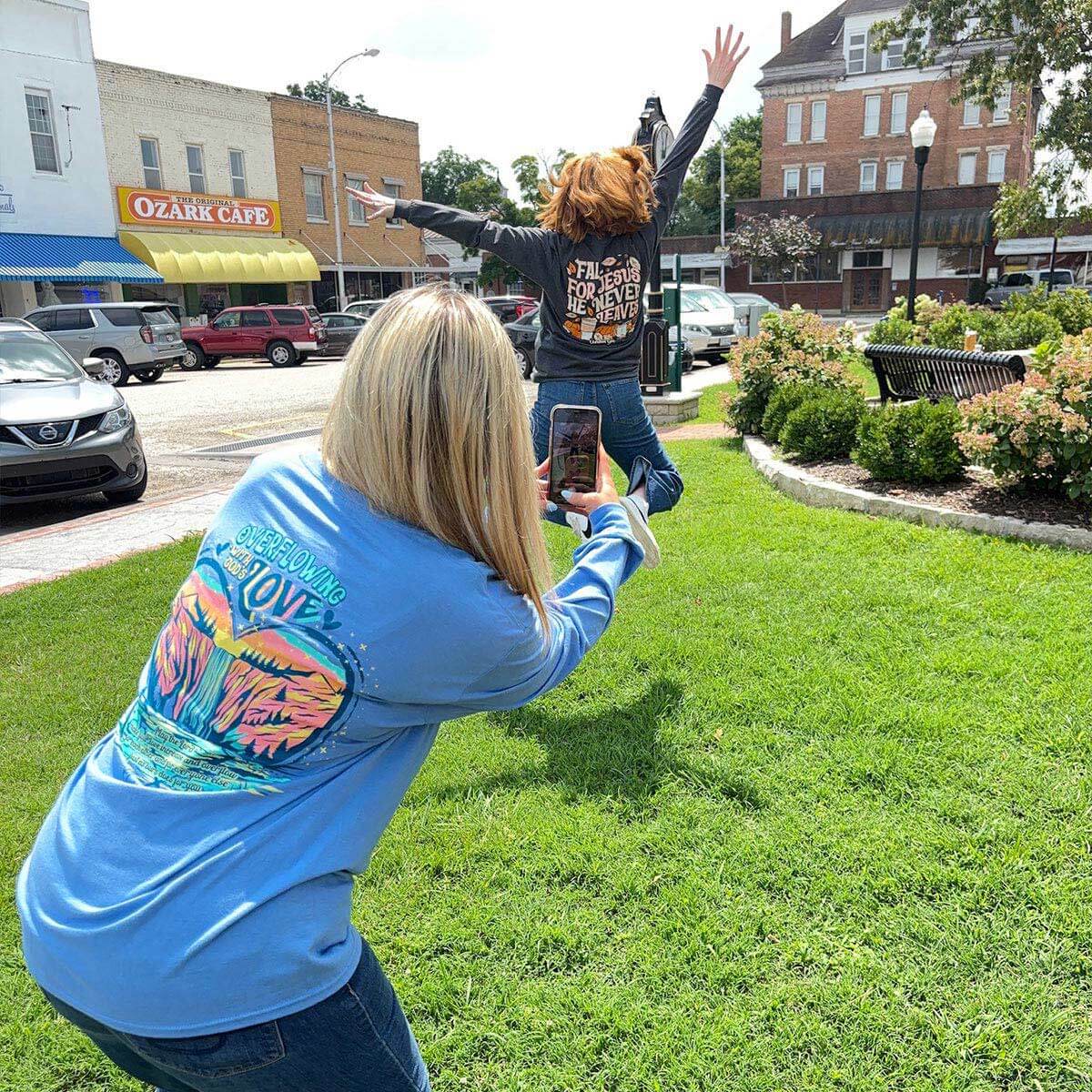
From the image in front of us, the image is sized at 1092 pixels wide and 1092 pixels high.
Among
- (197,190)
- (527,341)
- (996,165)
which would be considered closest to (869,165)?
(996,165)

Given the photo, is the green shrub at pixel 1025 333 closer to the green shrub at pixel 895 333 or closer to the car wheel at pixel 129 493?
the green shrub at pixel 895 333

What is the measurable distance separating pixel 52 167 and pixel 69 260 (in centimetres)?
314

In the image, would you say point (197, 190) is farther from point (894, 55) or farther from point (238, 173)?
point (894, 55)

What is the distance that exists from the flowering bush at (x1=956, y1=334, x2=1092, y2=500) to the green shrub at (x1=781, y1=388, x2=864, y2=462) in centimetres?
166

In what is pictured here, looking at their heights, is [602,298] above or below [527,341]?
above

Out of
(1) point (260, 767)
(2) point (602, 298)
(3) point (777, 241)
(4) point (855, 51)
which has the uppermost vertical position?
(4) point (855, 51)

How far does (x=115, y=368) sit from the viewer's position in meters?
22.3

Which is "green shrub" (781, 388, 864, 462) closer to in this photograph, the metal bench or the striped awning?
the metal bench

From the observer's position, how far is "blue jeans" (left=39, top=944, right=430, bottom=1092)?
4.19ft

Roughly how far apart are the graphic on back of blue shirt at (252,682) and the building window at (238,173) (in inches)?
1467

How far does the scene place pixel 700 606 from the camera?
5.03 m

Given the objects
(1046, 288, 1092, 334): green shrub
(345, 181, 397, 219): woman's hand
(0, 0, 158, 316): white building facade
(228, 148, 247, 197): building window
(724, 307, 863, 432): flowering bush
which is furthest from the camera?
(228, 148, 247, 197): building window

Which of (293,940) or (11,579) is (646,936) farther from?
(11,579)

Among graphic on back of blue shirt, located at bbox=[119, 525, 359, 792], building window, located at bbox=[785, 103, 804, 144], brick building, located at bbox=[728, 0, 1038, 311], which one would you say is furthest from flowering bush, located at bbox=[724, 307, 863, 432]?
building window, located at bbox=[785, 103, 804, 144]
